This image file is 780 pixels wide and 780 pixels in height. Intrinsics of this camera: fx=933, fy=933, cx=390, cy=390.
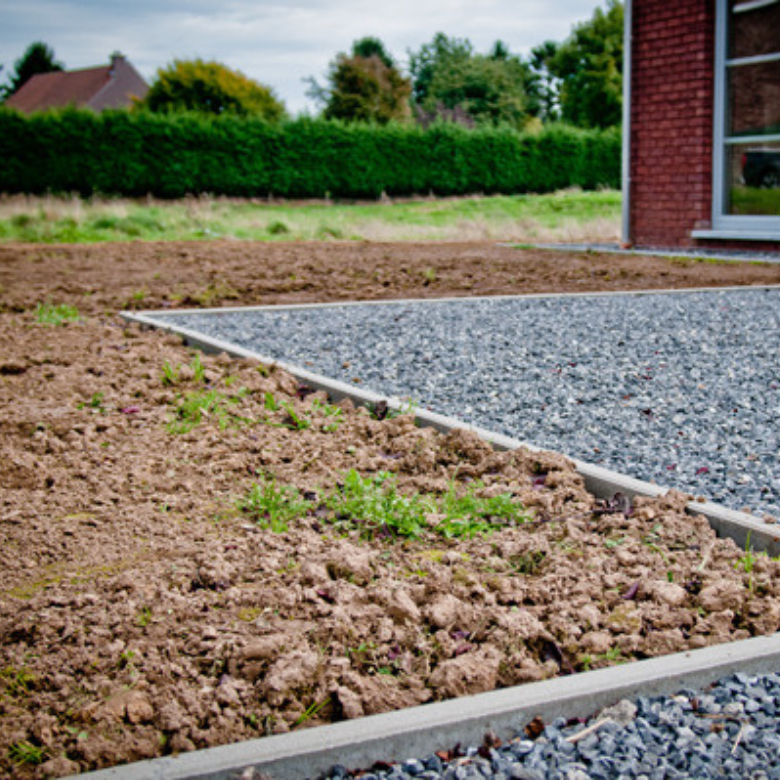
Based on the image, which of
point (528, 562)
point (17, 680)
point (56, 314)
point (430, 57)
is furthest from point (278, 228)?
point (430, 57)

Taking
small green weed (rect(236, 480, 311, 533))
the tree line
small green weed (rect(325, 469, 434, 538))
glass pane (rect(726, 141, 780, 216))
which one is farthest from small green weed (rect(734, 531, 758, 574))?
the tree line

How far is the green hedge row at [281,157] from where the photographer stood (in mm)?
22547

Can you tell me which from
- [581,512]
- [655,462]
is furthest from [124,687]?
[655,462]

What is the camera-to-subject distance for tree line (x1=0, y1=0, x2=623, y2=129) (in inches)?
1507

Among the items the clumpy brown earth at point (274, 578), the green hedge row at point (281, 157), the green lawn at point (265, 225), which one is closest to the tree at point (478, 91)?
the green hedge row at point (281, 157)

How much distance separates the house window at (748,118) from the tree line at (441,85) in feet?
68.8

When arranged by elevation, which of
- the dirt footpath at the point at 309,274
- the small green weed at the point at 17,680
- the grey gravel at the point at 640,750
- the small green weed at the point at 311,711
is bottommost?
the grey gravel at the point at 640,750

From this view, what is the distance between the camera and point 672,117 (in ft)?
33.9

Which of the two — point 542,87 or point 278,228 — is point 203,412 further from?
point 542,87

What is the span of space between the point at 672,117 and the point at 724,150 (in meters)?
0.71

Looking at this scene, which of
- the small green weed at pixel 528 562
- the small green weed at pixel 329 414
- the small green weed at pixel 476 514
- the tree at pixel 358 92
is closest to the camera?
the small green weed at pixel 528 562

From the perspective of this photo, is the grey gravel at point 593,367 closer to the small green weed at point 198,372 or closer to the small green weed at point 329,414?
the small green weed at point 329,414

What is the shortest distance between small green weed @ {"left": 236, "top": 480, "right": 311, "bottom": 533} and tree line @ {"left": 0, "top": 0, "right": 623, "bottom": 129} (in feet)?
94.2

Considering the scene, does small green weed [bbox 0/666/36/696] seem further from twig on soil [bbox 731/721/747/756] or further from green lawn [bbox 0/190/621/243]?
green lawn [bbox 0/190/621/243]
